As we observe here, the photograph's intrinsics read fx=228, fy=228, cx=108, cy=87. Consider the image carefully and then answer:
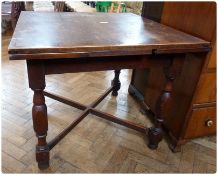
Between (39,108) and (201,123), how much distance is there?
0.90m

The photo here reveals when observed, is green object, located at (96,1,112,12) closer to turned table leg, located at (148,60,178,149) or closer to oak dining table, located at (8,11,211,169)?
oak dining table, located at (8,11,211,169)

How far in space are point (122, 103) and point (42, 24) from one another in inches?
38.0

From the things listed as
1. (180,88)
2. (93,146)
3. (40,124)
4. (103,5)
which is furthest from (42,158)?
(103,5)

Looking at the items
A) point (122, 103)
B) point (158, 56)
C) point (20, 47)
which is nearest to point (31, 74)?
point (20, 47)

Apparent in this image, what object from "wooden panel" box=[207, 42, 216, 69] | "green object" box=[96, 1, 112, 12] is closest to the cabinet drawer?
"wooden panel" box=[207, 42, 216, 69]

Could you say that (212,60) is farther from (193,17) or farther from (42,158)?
(42,158)

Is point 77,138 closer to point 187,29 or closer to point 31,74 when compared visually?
point 31,74

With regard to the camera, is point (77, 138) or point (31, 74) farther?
point (77, 138)

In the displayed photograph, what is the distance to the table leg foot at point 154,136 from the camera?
131 cm

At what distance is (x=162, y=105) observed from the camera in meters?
1.21

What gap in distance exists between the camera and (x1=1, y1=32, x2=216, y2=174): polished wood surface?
1.25m

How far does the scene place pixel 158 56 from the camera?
104 cm

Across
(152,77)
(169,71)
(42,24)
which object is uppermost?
(42,24)

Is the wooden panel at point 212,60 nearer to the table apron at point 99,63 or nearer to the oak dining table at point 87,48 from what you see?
the oak dining table at point 87,48
